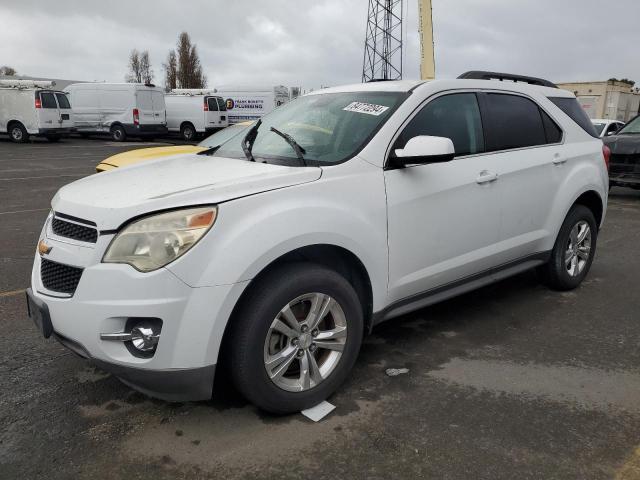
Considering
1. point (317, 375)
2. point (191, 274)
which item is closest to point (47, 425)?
point (191, 274)

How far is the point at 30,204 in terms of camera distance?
8.85 meters

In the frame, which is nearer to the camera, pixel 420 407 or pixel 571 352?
pixel 420 407

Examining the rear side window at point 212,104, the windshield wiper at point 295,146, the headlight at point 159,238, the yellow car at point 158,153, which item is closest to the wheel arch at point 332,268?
the headlight at point 159,238

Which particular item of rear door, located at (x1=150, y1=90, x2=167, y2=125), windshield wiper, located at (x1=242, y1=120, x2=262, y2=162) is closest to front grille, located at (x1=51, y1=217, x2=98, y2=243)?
windshield wiper, located at (x1=242, y1=120, x2=262, y2=162)

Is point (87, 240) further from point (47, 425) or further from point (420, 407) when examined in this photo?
point (420, 407)

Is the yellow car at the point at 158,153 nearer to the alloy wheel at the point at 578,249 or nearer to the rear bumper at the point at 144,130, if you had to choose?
the alloy wheel at the point at 578,249

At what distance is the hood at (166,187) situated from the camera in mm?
2432

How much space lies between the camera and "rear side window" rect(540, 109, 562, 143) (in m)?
4.20

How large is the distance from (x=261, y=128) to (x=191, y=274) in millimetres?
1779

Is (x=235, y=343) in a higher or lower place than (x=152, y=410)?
higher

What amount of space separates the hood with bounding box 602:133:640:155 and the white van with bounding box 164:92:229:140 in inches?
704

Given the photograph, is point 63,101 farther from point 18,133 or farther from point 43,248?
point 43,248

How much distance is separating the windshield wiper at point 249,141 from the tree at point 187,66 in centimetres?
6523

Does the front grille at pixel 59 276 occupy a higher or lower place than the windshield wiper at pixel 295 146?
lower
